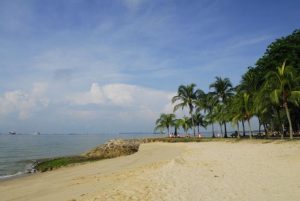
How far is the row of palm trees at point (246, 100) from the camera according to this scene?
3297 centimetres

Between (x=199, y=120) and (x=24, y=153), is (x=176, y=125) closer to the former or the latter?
(x=199, y=120)

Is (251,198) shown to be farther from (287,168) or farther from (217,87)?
(217,87)

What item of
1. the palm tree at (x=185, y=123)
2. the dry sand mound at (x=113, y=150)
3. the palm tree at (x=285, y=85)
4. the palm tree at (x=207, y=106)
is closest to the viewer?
the palm tree at (x=285, y=85)

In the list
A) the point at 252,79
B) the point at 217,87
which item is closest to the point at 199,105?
the point at 217,87

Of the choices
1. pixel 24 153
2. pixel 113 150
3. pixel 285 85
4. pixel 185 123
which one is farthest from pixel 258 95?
pixel 24 153

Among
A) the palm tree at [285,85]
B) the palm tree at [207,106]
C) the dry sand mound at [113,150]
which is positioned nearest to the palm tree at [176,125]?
the palm tree at [207,106]

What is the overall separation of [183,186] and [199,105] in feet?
174

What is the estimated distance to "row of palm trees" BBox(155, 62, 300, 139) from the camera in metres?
33.0

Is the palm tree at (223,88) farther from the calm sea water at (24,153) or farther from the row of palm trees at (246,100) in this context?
the calm sea water at (24,153)

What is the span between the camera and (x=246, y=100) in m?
42.1

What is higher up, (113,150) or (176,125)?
(176,125)

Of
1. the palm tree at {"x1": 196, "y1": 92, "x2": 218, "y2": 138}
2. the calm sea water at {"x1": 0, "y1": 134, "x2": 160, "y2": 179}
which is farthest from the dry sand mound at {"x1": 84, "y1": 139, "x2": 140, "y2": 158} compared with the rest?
the palm tree at {"x1": 196, "y1": 92, "x2": 218, "y2": 138}

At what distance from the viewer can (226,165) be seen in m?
16.6

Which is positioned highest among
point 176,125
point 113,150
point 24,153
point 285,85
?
point 285,85
